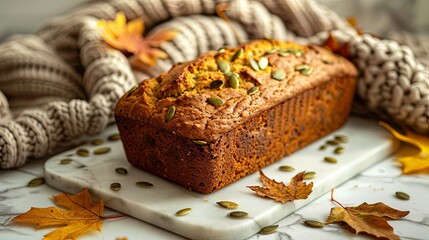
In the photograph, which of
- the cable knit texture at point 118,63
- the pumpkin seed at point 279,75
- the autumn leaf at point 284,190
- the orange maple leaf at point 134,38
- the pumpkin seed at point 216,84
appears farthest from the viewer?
the orange maple leaf at point 134,38

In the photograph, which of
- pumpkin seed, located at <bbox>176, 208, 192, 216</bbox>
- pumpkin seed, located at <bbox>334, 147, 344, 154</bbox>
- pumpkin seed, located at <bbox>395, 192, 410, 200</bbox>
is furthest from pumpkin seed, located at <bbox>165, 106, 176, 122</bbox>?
pumpkin seed, located at <bbox>395, 192, 410, 200</bbox>

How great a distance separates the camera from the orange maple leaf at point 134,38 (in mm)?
2314

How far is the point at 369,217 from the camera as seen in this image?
1.62 metres

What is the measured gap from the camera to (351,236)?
5.17 feet

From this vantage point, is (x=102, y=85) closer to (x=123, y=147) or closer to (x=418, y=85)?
(x=123, y=147)

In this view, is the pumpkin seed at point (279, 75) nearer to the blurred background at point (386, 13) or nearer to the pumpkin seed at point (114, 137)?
the pumpkin seed at point (114, 137)

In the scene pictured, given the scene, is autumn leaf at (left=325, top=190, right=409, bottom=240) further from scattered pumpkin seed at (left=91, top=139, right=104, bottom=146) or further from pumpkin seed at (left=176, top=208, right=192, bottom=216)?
scattered pumpkin seed at (left=91, top=139, right=104, bottom=146)

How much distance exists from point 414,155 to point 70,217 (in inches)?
43.9

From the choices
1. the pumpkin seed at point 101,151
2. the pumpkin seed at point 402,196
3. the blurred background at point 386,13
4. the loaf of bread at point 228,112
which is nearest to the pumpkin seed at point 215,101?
the loaf of bread at point 228,112

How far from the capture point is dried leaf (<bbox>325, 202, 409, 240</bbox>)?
1.57m

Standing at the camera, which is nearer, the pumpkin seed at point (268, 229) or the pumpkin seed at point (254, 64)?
the pumpkin seed at point (268, 229)

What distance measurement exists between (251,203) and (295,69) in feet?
1.70

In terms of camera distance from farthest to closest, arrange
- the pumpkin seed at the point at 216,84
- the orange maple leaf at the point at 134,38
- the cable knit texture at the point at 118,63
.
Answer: the orange maple leaf at the point at 134,38 < the cable knit texture at the point at 118,63 < the pumpkin seed at the point at 216,84

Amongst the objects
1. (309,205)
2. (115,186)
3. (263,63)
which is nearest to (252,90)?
(263,63)
